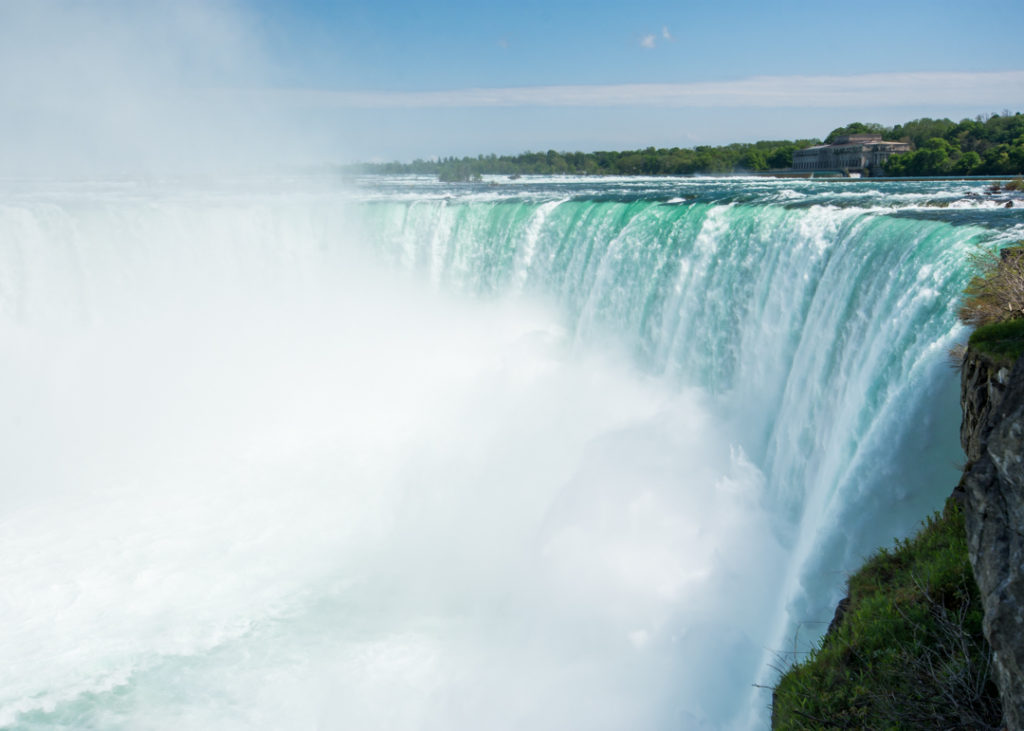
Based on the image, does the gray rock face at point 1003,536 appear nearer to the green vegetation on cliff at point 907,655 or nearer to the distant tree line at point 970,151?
the green vegetation on cliff at point 907,655

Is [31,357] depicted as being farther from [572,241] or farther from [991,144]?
[991,144]

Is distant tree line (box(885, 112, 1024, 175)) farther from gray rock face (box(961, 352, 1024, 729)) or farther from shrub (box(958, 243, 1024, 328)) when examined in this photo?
gray rock face (box(961, 352, 1024, 729))

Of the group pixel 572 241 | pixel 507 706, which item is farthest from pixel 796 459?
pixel 572 241

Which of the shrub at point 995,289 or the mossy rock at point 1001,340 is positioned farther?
the shrub at point 995,289

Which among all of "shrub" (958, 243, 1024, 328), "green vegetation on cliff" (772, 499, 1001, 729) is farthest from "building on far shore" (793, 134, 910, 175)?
"green vegetation on cliff" (772, 499, 1001, 729)

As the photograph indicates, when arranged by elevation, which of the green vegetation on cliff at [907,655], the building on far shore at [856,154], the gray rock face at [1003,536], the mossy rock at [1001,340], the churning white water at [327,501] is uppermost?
the building on far shore at [856,154]

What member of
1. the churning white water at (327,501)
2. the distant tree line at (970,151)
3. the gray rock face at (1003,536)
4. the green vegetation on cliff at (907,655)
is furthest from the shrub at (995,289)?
the distant tree line at (970,151)

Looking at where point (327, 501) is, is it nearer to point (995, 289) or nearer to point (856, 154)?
point (995, 289)
